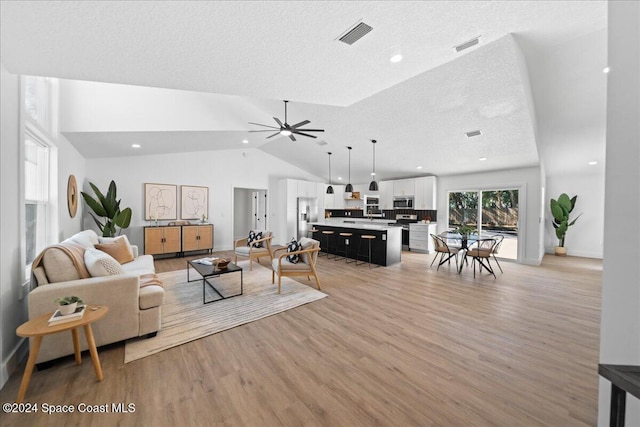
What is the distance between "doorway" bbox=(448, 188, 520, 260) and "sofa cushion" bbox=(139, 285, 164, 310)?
25.6 ft

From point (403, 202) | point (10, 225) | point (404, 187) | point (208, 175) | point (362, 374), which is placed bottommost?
point (362, 374)

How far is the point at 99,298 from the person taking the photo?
7.25 ft

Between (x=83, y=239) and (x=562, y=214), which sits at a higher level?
(x=562, y=214)

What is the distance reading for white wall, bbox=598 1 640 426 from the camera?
120cm

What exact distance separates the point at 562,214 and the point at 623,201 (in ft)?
26.8

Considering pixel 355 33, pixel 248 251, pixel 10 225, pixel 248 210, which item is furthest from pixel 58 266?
pixel 248 210

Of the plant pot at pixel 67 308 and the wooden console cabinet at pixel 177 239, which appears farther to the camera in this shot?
the wooden console cabinet at pixel 177 239

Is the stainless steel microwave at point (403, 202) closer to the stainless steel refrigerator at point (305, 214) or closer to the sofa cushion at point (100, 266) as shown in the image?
the stainless steel refrigerator at point (305, 214)

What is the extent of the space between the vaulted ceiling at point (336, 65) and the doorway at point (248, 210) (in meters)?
3.69

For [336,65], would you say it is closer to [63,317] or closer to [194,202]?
[63,317]

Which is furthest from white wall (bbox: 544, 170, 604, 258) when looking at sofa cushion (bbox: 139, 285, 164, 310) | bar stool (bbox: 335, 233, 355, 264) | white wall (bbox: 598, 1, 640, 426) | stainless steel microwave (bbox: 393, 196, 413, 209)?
sofa cushion (bbox: 139, 285, 164, 310)

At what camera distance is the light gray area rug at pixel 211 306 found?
245cm

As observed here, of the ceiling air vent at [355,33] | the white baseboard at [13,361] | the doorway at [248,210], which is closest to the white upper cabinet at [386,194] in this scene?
the doorway at [248,210]

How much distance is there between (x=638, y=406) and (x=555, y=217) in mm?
8216
